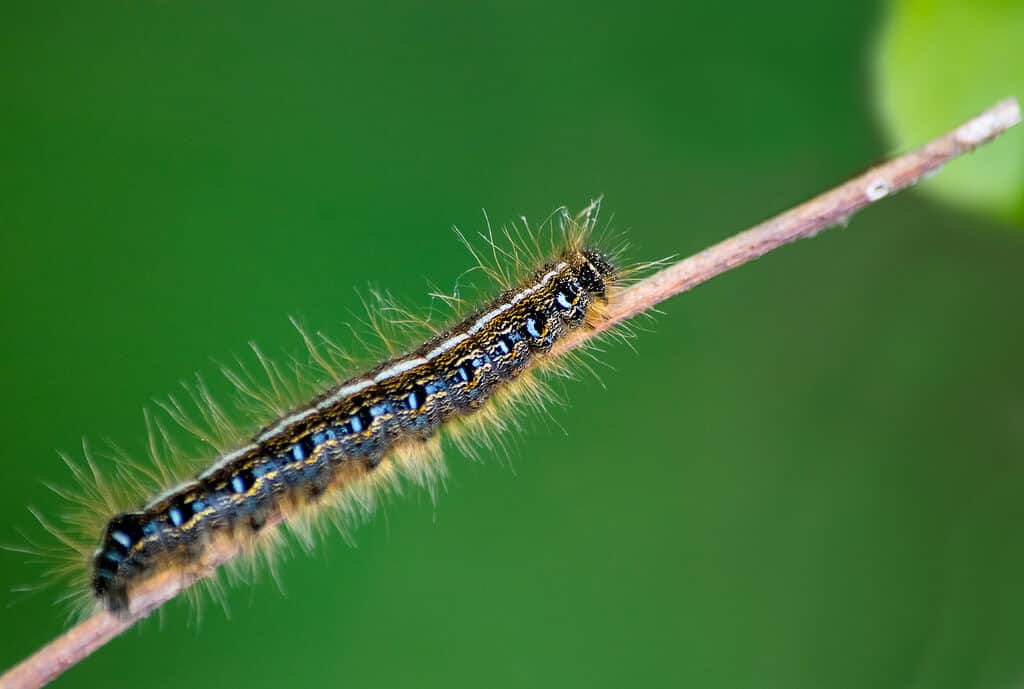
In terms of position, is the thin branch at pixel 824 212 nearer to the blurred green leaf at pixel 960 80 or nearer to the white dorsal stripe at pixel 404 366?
the white dorsal stripe at pixel 404 366

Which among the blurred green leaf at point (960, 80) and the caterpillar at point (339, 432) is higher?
the blurred green leaf at point (960, 80)

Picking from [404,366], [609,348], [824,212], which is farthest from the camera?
[609,348]

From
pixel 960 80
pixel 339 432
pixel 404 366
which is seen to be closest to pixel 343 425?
pixel 339 432

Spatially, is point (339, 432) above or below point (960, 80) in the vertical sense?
below

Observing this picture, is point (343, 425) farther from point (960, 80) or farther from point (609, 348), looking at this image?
point (960, 80)

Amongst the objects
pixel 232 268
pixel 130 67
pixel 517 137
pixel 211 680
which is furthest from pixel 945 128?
pixel 211 680

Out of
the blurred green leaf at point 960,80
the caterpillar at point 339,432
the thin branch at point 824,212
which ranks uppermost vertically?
the blurred green leaf at point 960,80

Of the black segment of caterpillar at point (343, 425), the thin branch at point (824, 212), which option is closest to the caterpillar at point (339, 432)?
the black segment of caterpillar at point (343, 425)
